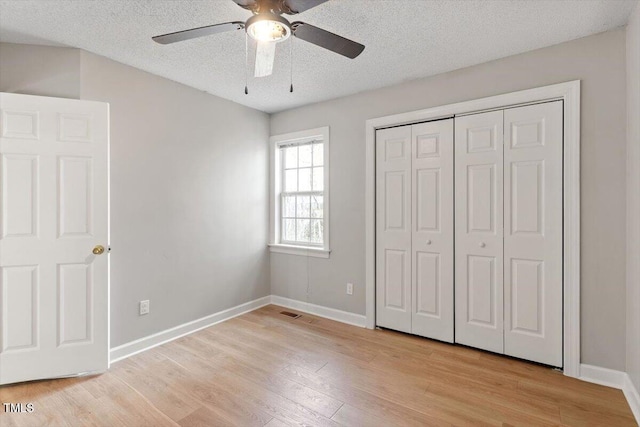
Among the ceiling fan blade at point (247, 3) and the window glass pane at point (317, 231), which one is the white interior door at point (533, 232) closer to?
the window glass pane at point (317, 231)

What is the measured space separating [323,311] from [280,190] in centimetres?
164

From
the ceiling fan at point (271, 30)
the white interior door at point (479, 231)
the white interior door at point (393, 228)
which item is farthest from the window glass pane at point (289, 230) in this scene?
the ceiling fan at point (271, 30)

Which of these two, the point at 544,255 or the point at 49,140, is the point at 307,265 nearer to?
the point at 544,255

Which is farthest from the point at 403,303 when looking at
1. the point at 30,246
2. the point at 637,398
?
the point at 30,246

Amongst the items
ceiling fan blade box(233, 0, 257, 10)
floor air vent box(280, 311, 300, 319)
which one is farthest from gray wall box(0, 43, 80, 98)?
floor air vent box(280, 311, 300, 319)

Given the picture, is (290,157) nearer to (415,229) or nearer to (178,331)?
(415,229)

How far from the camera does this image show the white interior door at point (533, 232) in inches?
97.1

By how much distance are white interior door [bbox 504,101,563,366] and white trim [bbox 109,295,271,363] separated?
2.74m

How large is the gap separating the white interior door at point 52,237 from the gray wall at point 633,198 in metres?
3.68

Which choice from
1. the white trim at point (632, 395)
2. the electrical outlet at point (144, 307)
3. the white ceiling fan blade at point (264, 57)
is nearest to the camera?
the white ceiling fan blade at point (264, 57)

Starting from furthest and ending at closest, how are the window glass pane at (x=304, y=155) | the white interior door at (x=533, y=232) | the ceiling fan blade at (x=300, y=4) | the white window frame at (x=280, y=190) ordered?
the window glass pane at (x=304, y=155) → the white window frame at (x=280, y=190) → the white interior door at (x=533, y=232) → the ceiling fan blade at (x=300, y=4)

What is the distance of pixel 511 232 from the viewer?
266 centimetres

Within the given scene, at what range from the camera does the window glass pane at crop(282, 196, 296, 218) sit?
13.6 ft

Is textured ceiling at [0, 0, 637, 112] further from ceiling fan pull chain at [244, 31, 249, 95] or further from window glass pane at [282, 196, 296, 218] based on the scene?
window glass pane at [282, 196, 296, 218]
